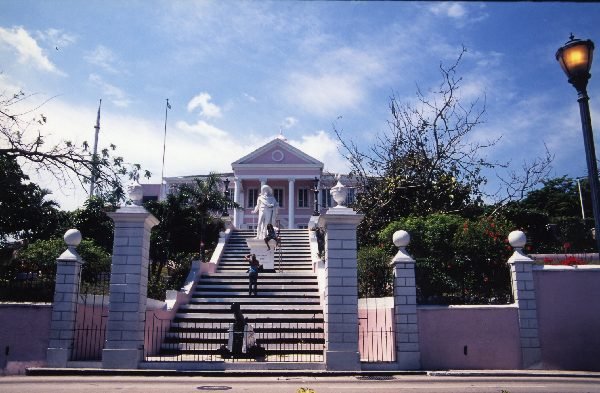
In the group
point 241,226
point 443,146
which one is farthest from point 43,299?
point 241,226

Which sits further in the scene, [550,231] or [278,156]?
[278,156]

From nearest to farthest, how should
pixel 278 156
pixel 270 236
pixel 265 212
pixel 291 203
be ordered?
1. pixel 270 236
2. pixel 265 212
3. pixel 291 203
4. pixel 278 156

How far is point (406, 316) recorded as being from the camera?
1152 centimetres

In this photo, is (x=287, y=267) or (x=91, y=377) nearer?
(x=91, y=377)

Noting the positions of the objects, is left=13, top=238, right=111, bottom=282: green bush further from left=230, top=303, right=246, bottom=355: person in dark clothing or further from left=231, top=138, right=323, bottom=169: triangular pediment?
left=231, top=138, right=323, bottom=169: triangular pediment

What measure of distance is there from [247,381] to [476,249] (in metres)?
7.76

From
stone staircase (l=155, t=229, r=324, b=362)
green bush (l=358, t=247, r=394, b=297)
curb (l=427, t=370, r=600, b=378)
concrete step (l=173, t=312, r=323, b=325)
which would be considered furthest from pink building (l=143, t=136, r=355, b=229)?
curb (l=427, t=370, r=600, b=378)

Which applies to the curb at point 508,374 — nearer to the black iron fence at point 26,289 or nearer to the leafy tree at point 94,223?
the black iron fence at point 26,289

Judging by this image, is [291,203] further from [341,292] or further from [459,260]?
[341,292]

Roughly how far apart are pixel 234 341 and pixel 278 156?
99.4 ft

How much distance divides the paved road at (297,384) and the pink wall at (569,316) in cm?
109

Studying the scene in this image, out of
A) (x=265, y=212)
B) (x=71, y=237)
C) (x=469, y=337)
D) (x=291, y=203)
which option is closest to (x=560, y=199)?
(x=291, y=203)

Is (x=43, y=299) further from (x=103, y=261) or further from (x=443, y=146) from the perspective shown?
(x=443, y=146)

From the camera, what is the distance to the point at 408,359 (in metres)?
11.3
